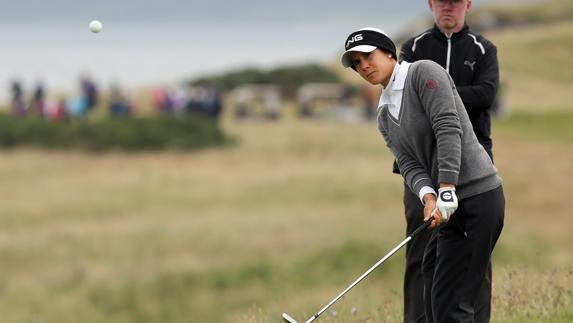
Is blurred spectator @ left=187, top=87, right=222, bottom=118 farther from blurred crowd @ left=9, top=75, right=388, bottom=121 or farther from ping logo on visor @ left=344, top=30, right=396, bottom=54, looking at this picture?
ping logo on visor @ left=344, top=30, right=396, bottom=54

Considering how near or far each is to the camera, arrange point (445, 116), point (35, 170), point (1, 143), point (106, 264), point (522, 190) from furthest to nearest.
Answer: point (1, 143)
point (35, 170)
point (522, 190)
point (106, 264)
point (445, 116)

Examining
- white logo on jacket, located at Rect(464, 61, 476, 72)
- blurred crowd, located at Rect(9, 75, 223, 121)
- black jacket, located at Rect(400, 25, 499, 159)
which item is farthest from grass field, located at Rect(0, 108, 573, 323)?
blurred crowd, located at Rect(9, 75, 223, 121)

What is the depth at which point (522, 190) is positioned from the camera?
37.3m

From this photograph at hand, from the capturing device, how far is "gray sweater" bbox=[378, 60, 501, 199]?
665 centimetres

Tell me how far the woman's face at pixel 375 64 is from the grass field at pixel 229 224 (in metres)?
3.22

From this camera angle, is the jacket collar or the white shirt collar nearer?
the white shirt collar

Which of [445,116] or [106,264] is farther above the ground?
[445,116]


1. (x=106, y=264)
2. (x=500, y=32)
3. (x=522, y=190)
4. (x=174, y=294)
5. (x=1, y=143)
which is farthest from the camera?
(x=500, y=32)

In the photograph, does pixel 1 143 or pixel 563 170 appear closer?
pixel 563 170

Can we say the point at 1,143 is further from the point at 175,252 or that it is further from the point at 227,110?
the point at 175,252

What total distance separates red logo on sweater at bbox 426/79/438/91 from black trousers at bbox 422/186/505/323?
0.70 meters

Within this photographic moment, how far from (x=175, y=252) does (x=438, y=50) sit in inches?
879

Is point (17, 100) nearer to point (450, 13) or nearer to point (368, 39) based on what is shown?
point (450, 13)

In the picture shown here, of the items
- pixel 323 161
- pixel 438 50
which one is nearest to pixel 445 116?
pixel 438 50
